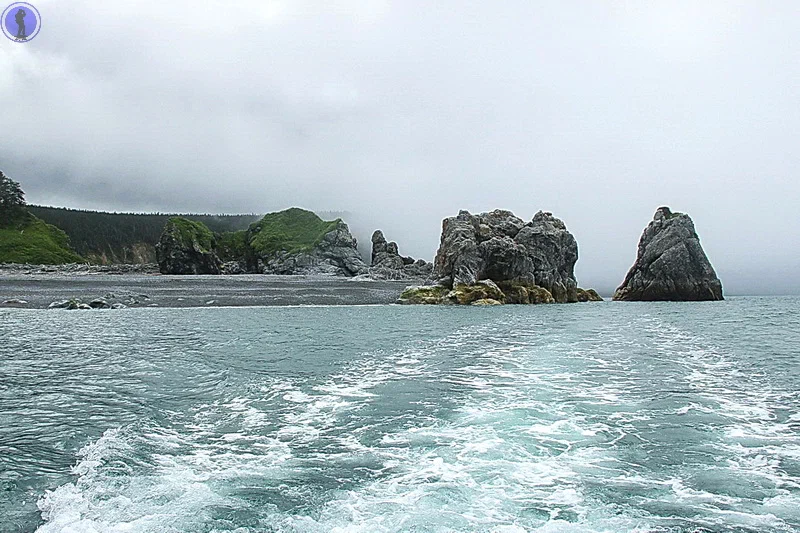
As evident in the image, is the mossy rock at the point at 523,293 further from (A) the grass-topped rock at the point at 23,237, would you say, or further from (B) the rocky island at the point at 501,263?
(A) the grass-topped rock at the point at 23,237

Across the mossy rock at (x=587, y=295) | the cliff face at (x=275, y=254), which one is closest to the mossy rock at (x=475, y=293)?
the mossy rock at (x=587, y=295)

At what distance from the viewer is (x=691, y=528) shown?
776cm

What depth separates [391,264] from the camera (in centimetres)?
17475

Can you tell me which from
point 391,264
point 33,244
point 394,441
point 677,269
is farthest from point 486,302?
point 33,244

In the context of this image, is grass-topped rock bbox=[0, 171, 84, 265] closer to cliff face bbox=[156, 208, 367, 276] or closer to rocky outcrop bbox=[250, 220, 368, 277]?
cliff face bbox=[156, 208, 367, 276]

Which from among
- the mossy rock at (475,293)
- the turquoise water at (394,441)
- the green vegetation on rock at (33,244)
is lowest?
the turquoise water at (394,441)

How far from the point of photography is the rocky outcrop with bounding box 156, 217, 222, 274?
162875 mm

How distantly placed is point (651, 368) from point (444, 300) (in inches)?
2093

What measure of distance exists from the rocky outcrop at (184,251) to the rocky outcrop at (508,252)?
101 m

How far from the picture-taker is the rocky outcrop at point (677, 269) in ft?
342

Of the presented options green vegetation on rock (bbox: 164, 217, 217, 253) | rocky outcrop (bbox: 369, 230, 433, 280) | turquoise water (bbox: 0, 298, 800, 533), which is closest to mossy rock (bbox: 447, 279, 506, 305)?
turquoise water (bbox: 0, 298, 800, 533)

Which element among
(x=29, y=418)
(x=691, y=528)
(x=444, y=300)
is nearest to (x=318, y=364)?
(x=29, y=418)

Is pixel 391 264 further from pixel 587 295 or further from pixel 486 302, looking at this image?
pixel 486 302

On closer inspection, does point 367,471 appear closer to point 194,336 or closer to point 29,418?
point 29,418
